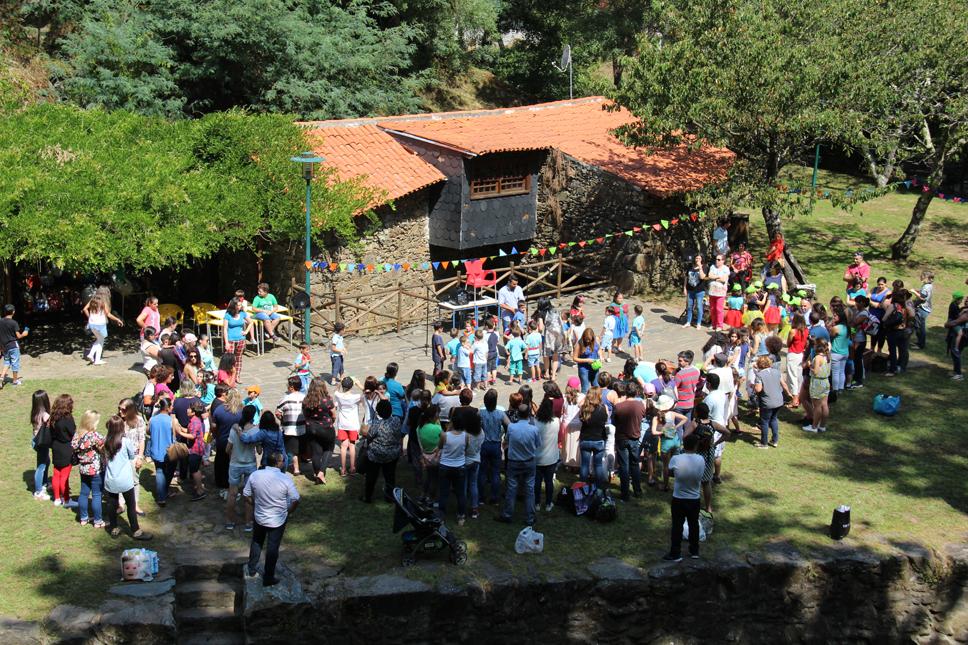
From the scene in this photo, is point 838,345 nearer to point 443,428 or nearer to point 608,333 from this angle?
point 608,333

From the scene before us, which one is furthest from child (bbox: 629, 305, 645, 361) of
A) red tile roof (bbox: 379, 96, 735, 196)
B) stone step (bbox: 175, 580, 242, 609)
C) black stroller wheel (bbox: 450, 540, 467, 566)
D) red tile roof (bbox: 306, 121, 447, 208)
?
stone step (bbox: 175, 580, 242, 609)

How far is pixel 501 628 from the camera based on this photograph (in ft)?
35.7

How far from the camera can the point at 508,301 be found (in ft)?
59.5

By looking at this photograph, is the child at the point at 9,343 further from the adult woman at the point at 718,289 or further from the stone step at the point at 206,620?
the adult woman at the point at 718,289

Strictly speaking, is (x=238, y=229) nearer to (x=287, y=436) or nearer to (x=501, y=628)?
(x=287, y=436)

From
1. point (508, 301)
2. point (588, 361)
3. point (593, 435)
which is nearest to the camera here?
point (593, 435)

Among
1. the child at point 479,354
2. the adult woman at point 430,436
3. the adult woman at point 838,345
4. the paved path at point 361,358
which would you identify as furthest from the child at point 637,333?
the adult woman at point 430,436

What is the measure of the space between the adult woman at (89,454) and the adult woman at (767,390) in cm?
828

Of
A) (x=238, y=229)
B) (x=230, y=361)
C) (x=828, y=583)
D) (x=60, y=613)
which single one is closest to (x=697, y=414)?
(x=828, y=583)

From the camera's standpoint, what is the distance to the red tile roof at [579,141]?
22594mm

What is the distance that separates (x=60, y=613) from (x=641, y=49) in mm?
16124

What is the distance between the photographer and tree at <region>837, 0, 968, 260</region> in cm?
2108

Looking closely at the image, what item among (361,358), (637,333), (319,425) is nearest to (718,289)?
(637,333)

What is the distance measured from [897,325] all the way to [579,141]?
32.3 ft
